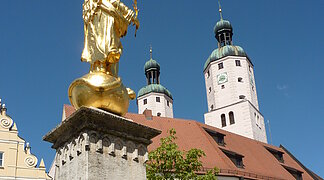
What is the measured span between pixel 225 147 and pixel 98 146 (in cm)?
2496

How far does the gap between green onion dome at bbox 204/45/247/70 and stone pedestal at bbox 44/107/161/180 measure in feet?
138

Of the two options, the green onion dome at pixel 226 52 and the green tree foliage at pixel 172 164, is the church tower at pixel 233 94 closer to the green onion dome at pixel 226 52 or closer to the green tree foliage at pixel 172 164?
the green onion dome at pixel 226 52

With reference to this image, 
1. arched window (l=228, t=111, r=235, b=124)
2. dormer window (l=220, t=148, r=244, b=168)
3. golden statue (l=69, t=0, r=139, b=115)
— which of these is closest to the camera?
golden statue (l=69, t=0, r=139, b=115)

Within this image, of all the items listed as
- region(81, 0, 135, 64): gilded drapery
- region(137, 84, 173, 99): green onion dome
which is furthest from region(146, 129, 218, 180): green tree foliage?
region(137, 84, 173, 99): green onion dome

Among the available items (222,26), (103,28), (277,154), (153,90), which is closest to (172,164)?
(103,28)

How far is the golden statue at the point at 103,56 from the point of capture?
5.09 metres

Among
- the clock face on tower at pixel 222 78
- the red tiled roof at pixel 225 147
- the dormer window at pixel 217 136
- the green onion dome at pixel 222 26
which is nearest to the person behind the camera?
Result: the red tiled roof at pixel 225 147

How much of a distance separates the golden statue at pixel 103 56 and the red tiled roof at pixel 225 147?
18989 mm

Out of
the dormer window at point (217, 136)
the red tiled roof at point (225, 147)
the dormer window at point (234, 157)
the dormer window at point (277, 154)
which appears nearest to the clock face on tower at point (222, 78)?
the red tiled roof at point (225, 147)

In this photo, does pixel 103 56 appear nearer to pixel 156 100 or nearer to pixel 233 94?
pixel 233 94

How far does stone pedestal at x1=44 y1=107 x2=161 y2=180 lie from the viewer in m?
4.77

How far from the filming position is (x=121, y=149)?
16.7 feet

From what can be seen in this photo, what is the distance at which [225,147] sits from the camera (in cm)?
2906

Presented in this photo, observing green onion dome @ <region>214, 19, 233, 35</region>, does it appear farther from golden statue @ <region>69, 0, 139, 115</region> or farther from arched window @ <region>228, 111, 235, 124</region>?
golden statue @ <region>69, 0, 139, 115</region>
